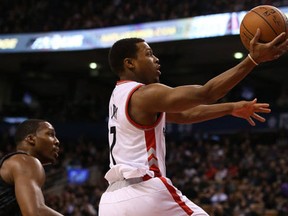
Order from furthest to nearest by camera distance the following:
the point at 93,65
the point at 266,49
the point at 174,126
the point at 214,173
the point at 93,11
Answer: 1. the point at 93,65
2. the point at 93,11
3. the point at 174,126
4. the point at 214,173
5. the point at 266,49

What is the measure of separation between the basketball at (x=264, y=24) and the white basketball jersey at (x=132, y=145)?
0.79 metres

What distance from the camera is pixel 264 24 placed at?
3.35 metres

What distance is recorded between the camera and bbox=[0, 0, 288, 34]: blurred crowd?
16.7 meters

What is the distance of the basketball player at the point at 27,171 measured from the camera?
325 centimetres

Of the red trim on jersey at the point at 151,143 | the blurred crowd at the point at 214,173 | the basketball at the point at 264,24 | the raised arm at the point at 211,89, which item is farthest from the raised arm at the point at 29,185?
the blurred crowd at the point at 214,173

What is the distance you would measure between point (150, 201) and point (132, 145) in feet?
1.24

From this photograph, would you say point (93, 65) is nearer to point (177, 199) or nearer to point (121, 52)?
point (121, 52)

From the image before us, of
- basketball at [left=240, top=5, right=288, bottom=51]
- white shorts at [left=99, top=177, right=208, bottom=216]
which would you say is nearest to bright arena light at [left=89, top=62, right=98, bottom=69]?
basketball at [left=240, top=5, right=288, bottom=51]

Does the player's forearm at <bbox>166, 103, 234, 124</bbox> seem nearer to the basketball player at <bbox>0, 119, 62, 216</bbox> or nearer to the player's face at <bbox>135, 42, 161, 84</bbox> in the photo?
the player's face at <bbox>135, 42, 161, 84</bbox>

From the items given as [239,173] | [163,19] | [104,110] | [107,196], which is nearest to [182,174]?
[239,173]

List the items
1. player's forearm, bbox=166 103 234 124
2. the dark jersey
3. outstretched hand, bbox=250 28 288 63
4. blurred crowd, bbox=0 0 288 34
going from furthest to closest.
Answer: blurred crowd, bbox=0 0 288 34
player's forearm, bbox=166 103 234 124
the dark jersey
outstretched hand, bbox=250 28 288 63

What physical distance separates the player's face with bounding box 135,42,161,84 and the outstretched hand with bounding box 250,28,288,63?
73 cm

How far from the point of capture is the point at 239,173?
13258 mm

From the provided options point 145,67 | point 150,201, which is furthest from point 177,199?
point 145,67
